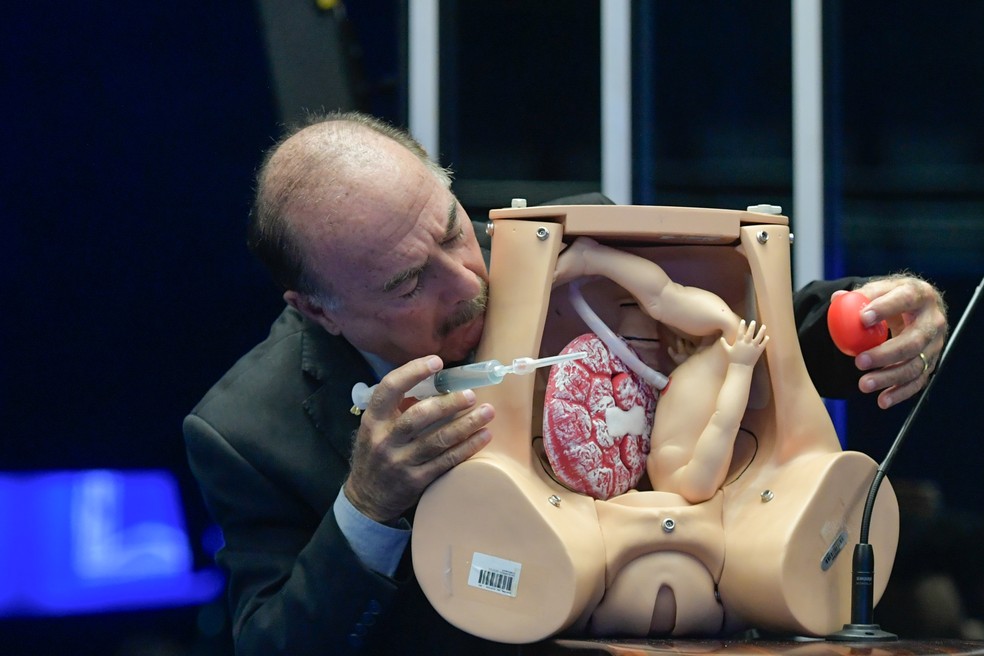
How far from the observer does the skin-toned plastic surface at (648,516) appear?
104 cm

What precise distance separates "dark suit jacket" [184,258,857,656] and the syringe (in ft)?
0.75

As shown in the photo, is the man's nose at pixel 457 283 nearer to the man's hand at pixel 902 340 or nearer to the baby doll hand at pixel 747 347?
the baby doll hand at pixel 747 347

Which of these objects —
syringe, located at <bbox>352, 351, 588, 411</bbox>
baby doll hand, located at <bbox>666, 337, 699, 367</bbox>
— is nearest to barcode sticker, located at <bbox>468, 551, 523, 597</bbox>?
syringe, located at <bbox>352, 351, 588, 411</bbox>

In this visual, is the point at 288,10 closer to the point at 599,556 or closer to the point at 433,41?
the point at 433,41

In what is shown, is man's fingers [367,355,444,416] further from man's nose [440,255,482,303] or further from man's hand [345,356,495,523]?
man's nose [440,255,482,303]

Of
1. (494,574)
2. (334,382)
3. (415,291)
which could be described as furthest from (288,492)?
(494,574)

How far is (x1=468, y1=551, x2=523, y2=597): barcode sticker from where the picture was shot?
1.04 metres

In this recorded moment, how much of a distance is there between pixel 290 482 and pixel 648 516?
490 millimetres

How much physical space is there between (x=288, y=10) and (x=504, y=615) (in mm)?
1339

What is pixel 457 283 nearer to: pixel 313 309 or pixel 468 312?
pixel 468 312

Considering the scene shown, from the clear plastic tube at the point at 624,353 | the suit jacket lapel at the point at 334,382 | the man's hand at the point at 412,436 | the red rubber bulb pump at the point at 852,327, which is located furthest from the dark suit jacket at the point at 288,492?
the red rubber bulb pump at the point at 852,327

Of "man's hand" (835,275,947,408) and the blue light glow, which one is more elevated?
"man's hand" (835,275,947,408)

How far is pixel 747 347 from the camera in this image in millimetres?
1093

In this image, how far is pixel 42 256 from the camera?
2.25m
